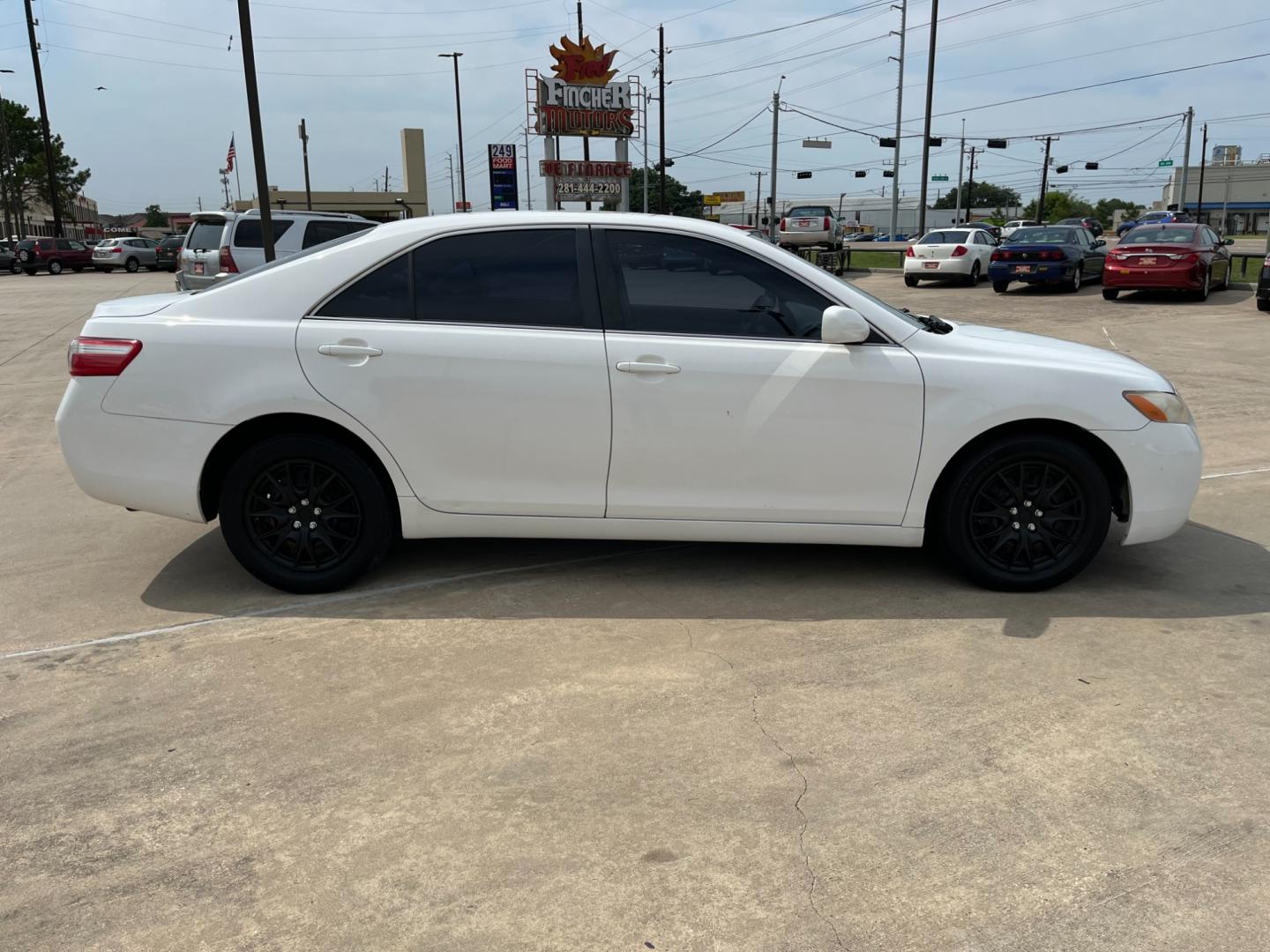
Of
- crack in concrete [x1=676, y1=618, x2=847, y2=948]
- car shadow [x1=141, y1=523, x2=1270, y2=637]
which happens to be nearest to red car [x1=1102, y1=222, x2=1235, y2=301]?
car shadow [x1=141, y1=523, x2=1270, y2=637]

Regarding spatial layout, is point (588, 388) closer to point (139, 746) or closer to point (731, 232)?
point (731, 232)

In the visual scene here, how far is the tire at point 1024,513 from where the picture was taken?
448cm

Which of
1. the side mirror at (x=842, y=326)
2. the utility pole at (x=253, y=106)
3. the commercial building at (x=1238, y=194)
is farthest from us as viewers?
the commercial building at (x=1238, y=194)

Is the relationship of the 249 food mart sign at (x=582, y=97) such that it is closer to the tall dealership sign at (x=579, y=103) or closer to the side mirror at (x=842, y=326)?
the tall dealership sign at (x=579, y=103)

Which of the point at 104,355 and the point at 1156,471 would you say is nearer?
the point at 104,355

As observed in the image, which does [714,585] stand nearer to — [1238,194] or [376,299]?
[376,299]

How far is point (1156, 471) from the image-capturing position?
4.52 m

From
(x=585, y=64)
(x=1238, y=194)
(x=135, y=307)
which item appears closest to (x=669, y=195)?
(x=1238, y=194)

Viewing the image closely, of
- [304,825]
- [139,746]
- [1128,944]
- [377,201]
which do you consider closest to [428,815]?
[304,825]

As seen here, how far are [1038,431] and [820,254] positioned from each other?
28.7 m

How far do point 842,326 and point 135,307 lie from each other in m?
3.20

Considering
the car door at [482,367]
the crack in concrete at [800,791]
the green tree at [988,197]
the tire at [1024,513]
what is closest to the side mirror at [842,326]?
the tire at [1024,513]

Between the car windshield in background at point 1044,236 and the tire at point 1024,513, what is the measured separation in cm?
2049

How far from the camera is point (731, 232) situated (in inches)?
178
